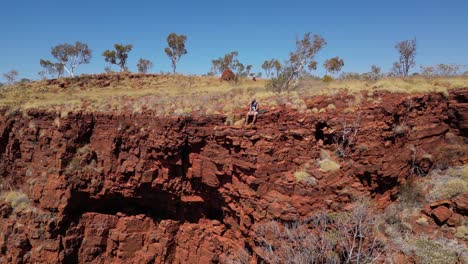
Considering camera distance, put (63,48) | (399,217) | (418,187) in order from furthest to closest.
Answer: (63,48) < (418,187) < (399,217)

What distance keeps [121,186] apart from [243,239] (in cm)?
658

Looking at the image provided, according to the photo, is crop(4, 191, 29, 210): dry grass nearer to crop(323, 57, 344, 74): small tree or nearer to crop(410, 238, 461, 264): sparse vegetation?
crop(410, 238, 461, 264): sparse vegetation

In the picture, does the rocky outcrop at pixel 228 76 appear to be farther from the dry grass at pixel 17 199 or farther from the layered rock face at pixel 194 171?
the dry grass at pixel 17 199

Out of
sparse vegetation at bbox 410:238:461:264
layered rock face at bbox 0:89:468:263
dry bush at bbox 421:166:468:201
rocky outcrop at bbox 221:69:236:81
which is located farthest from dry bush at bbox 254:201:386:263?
rocky outcrop at bbox 221:69:236:81

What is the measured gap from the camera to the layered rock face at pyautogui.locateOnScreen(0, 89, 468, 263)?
10383 mm

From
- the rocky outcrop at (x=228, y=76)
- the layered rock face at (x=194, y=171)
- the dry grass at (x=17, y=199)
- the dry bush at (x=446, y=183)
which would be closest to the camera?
the dry bush at (x=446, y=183)

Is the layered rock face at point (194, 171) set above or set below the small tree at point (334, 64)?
below

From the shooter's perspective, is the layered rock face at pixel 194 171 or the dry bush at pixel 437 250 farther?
the layered rock face at pixel 194 171

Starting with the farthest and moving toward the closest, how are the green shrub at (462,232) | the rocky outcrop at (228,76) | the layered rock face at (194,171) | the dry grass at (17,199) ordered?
1. the rocky outcrop at (228,76)
2. the dry grass at (17,199)
3. the layered rock face at (194,171)
4. the green shrub at (462,232)

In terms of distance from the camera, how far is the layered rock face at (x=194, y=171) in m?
10.4

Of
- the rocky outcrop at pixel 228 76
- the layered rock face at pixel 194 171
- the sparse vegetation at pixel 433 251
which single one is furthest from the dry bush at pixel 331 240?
the rocky outcrop at pixel 228 76

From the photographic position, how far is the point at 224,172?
12.0 meters

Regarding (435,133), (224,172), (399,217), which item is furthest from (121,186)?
(435,133)

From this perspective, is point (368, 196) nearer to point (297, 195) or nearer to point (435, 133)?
point (297, 195)
